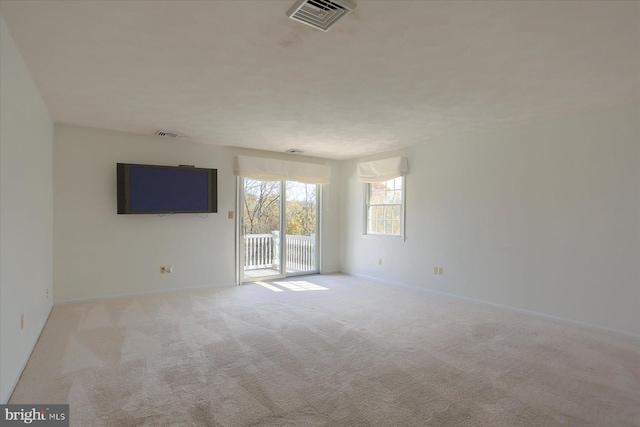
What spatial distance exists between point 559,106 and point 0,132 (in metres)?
4.55

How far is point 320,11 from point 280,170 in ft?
13.8

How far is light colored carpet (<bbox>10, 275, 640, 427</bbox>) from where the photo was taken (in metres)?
2.15

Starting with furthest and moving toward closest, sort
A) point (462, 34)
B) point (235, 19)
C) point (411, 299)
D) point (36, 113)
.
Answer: point (411, 299), point (36, 113), point (462, 34), point (235, 19)

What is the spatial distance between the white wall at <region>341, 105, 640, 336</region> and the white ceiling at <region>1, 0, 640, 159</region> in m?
0.41

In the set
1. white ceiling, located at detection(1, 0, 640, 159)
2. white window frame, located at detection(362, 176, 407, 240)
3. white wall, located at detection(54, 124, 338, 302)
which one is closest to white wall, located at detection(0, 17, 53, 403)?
white ceiling, located at detection(1, 0, 640, 159)

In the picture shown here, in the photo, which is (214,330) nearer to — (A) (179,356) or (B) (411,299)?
(A) (179,356)

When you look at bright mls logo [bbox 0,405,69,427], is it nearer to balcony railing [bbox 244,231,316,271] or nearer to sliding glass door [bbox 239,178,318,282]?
sliding glass door [bbox 239,178,318,282]

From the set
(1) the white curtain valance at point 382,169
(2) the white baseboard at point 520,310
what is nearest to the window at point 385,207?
(1) the white curtain valance at point 382,169

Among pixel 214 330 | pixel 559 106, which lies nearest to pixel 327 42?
pixel 559 106

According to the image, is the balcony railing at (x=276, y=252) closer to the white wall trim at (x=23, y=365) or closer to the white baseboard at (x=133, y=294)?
the white baseboard at (x=133, y=294)

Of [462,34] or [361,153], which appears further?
[361,153]

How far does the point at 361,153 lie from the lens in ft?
20.3

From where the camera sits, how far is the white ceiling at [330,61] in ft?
6.35

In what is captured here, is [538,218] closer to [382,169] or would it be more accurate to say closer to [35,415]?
[382,169]
